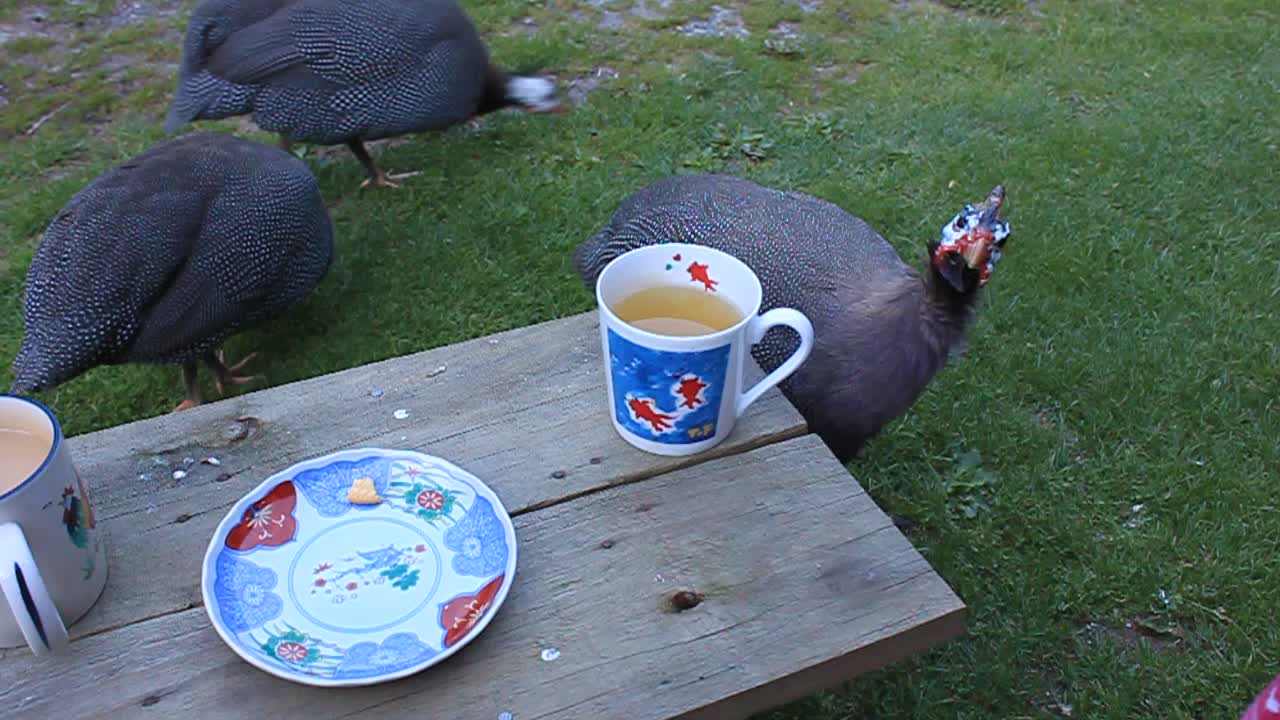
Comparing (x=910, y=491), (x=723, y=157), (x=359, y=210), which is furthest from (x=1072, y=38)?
(x=359, y=210)

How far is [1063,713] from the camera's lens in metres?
1.78

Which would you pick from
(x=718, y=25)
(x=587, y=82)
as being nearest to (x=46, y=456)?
(x=587, y=82)

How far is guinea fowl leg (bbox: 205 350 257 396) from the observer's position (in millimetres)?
2355

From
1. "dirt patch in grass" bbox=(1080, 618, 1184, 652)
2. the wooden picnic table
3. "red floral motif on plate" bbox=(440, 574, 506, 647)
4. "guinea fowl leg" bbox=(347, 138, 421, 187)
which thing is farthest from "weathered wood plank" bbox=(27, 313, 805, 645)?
"guinea fowl leg" bbox=(347, 138, 421, 187)

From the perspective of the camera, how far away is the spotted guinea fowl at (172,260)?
1.98 meters

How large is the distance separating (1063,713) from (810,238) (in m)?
0.93

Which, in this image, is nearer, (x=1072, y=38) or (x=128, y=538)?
(x=128, y=538)

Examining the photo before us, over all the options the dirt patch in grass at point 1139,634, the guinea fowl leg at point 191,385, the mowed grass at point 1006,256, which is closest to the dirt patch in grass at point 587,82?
the mowed grass at point 1006,256

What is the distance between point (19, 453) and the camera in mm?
941

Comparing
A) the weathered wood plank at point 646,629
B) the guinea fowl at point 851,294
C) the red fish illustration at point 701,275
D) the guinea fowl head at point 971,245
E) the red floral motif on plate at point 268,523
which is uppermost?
the red fish illustration at point 701,275

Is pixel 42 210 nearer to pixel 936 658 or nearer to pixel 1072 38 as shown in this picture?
pixel 936 658

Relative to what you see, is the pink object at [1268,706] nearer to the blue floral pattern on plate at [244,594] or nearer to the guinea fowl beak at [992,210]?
the guinea fowl beak at [992,210]

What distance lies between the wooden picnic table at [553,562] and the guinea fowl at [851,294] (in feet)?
1.35

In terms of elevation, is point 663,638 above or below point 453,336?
above
